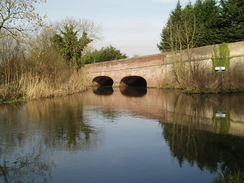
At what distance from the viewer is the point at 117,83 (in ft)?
109

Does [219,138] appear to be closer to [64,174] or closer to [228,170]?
[228,170]

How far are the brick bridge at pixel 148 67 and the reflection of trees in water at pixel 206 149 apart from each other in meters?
14.8

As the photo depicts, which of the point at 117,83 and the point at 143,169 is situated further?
the point at 117,83

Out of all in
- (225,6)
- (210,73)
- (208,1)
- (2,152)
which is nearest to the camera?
(2,152)

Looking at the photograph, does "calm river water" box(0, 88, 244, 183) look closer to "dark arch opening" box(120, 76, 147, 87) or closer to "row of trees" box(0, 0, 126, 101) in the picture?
"row of trees" box(0, 0, 126, 101)

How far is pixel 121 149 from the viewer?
5.66m

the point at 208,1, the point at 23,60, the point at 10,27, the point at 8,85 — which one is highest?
the point at 208,1

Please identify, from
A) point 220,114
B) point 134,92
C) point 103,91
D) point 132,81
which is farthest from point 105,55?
point 220,114

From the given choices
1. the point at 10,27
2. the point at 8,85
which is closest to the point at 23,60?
the point at 8,85

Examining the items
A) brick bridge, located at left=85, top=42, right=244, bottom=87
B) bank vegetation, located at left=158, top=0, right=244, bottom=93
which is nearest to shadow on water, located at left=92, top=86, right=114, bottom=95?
brick bridge, located at left=85, top=42, right=244, bottom=87

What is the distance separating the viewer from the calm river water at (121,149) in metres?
4.35

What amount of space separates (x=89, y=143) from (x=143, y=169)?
1.94 meters

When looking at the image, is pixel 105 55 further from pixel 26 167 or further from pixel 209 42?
pixel 26 167

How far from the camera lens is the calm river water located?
435 centimetres
